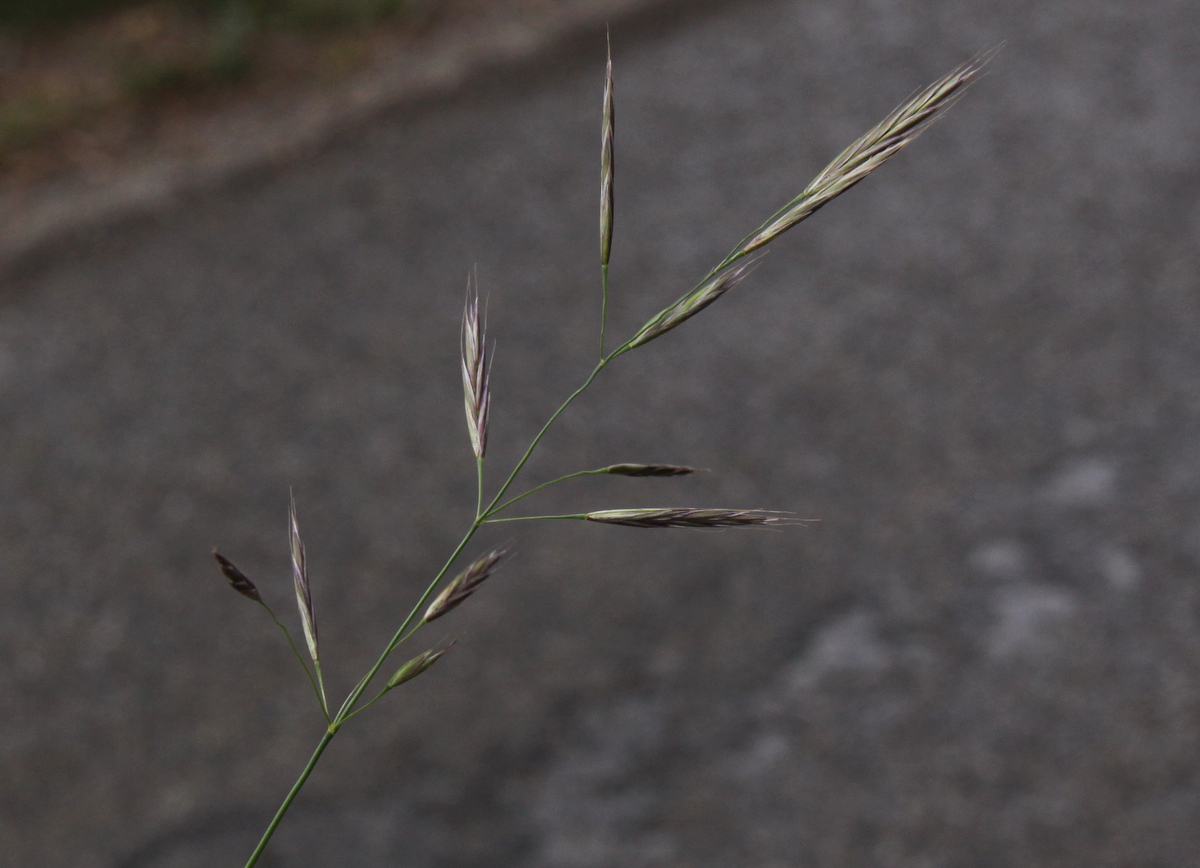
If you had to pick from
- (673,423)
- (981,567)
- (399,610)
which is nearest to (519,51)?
(673,423)

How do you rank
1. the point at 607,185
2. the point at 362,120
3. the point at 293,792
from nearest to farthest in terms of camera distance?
the point at 293,792
the point at 607,185
the point at 362,120

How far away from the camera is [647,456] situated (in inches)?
119

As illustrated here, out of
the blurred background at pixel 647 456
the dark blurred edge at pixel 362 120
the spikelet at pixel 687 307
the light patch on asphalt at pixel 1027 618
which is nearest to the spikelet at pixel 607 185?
the spikelet at pixel 687 307

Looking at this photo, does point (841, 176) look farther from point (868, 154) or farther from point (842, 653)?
point (842, 653)

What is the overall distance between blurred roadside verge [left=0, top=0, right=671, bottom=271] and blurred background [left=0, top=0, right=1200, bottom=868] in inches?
1.3

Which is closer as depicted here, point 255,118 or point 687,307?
point 687,307

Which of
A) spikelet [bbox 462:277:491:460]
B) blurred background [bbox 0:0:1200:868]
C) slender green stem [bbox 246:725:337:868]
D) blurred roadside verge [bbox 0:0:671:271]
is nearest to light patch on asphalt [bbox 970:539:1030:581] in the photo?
blurred background [bbox 0:0:1200:868]

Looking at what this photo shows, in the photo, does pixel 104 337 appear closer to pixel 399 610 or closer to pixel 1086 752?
pixel 399 610

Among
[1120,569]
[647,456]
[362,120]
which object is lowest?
[1120,569]

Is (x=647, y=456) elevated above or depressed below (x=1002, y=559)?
above

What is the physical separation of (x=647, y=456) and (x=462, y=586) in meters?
2.47

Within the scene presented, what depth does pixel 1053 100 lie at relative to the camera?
3.88 meters

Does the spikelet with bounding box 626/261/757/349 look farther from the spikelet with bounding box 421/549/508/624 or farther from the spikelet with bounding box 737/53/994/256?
the spikelet with bounding box 421/549/508/624

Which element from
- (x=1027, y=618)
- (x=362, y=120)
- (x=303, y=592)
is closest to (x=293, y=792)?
(x=303, y=592)
